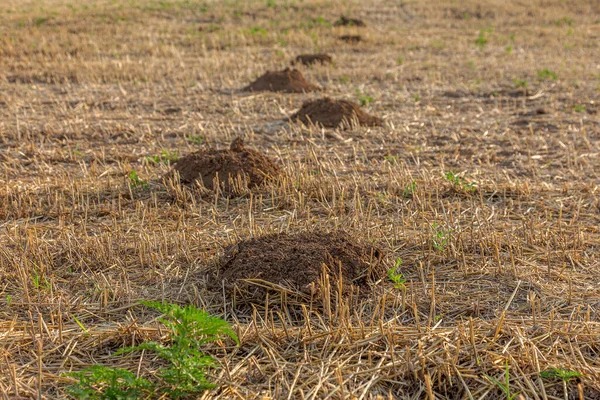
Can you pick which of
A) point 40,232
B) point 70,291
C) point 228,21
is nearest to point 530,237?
point 70,291

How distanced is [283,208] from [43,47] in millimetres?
A: 11982

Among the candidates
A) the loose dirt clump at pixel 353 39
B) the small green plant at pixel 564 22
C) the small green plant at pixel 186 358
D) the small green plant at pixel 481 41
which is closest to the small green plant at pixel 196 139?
the small green plant at pixel 186 358

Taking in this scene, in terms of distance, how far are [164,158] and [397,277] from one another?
4.10 m

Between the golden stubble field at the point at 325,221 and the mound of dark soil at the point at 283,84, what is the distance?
285 mm

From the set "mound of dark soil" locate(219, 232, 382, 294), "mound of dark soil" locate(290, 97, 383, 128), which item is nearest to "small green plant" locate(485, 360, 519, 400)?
"mound of dark soil" locate(219, 232, 382, 294)

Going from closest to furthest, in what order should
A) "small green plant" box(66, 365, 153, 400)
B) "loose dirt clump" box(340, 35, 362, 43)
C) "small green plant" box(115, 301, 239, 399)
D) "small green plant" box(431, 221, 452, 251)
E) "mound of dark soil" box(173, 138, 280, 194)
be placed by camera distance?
1. "small green plant" box(66, 365, 153, 400)
2. "small green plant" box(115, 301, 239, 399)
3. "small green plant" box(431, 221, 452, 251)
4. "mound of dark soil" box(173, 138, 280, 194)
5. "loose dirt clump" box(340, 35, 362, 43)

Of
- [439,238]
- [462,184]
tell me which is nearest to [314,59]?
[462,184]

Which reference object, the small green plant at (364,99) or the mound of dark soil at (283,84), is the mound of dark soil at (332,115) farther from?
the mound of dark soil at (283,84)

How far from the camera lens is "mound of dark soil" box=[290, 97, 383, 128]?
8.80 m

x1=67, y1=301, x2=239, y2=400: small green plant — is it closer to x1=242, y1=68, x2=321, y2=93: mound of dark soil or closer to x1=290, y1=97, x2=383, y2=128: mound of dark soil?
x1=290, y1=97, x2=383, y2=128: mound of dark soil

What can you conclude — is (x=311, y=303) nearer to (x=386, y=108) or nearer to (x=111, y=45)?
(x=386, y=108)

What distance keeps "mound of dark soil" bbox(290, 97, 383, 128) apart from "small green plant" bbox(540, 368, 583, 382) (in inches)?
229

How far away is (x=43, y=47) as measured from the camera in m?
15.7

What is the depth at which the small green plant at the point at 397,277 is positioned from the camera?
157 inches
